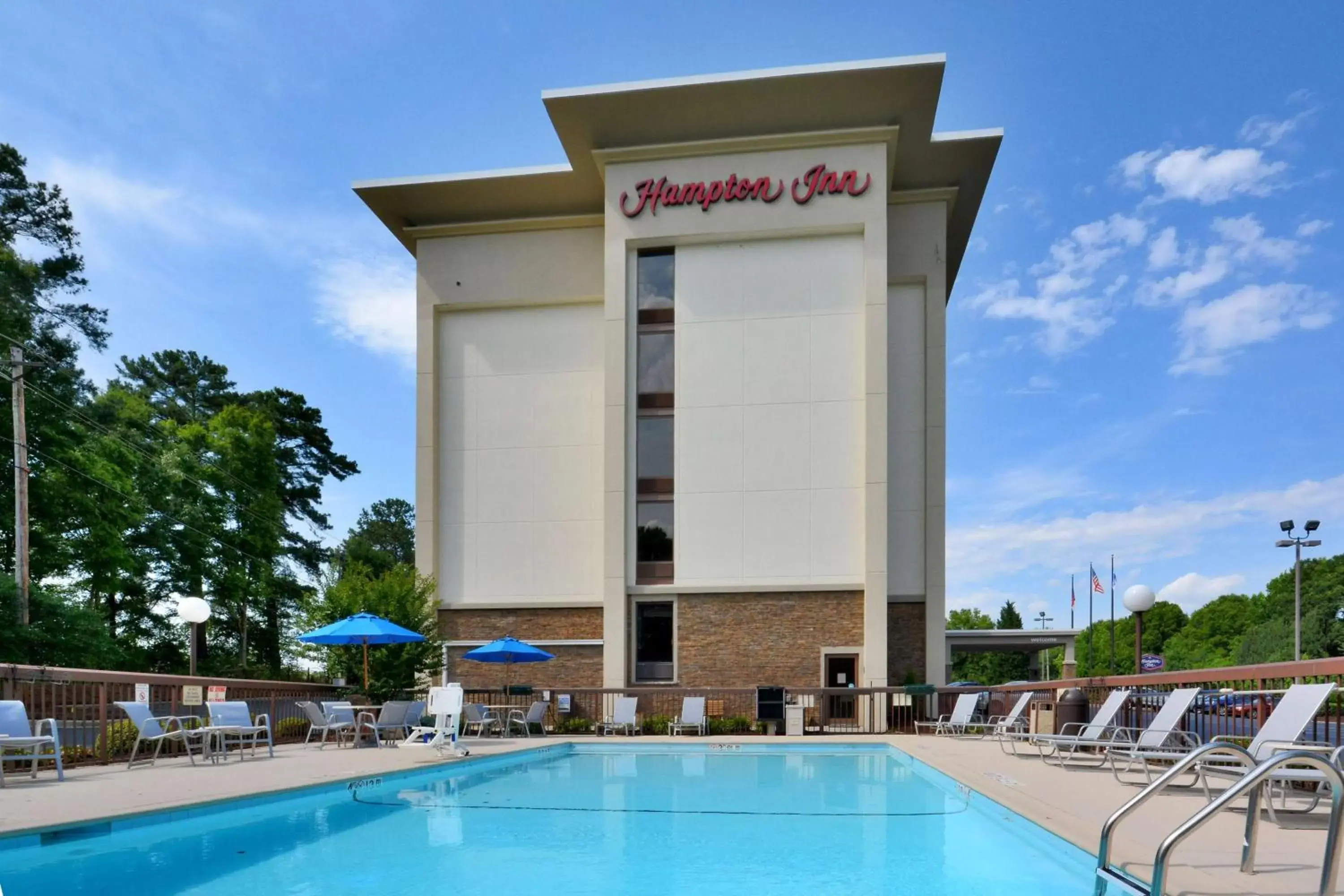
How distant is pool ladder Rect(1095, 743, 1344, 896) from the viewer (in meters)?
3.87

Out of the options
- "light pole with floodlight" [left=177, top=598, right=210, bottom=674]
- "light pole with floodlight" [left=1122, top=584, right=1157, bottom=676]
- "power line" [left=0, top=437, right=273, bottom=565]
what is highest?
"power line" [left=0, top=437, right=273, bottom=565]

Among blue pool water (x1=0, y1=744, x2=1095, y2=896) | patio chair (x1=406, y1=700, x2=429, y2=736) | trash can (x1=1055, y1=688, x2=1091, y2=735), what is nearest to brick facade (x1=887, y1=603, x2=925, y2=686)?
trash can (x1=1055, y1=688, x2=1091, y2=735)

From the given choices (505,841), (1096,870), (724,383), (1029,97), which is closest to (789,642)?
(724,383)

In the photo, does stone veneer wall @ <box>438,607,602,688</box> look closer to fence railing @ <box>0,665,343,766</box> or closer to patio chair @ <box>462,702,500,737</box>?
patio chair @ <box>462,702,500,737</box>

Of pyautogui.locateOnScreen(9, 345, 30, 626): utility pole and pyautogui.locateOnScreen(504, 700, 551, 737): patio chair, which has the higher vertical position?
pyautogui.locateOnScreen(9, 345, 30, 626): utility pole

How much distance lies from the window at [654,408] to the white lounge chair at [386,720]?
399 inches

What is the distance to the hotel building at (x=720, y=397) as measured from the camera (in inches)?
974

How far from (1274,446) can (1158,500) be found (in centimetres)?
1626

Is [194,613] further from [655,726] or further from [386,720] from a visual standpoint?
[655,726]

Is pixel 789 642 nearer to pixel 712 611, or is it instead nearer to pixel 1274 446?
pixel 712 611

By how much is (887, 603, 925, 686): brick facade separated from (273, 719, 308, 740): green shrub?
44.3ft

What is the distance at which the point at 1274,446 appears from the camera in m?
29.7

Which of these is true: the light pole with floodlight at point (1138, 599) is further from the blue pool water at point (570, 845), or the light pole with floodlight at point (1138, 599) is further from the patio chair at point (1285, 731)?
the patio chair at point (1285, 731)

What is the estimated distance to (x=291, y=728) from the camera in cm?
1762
